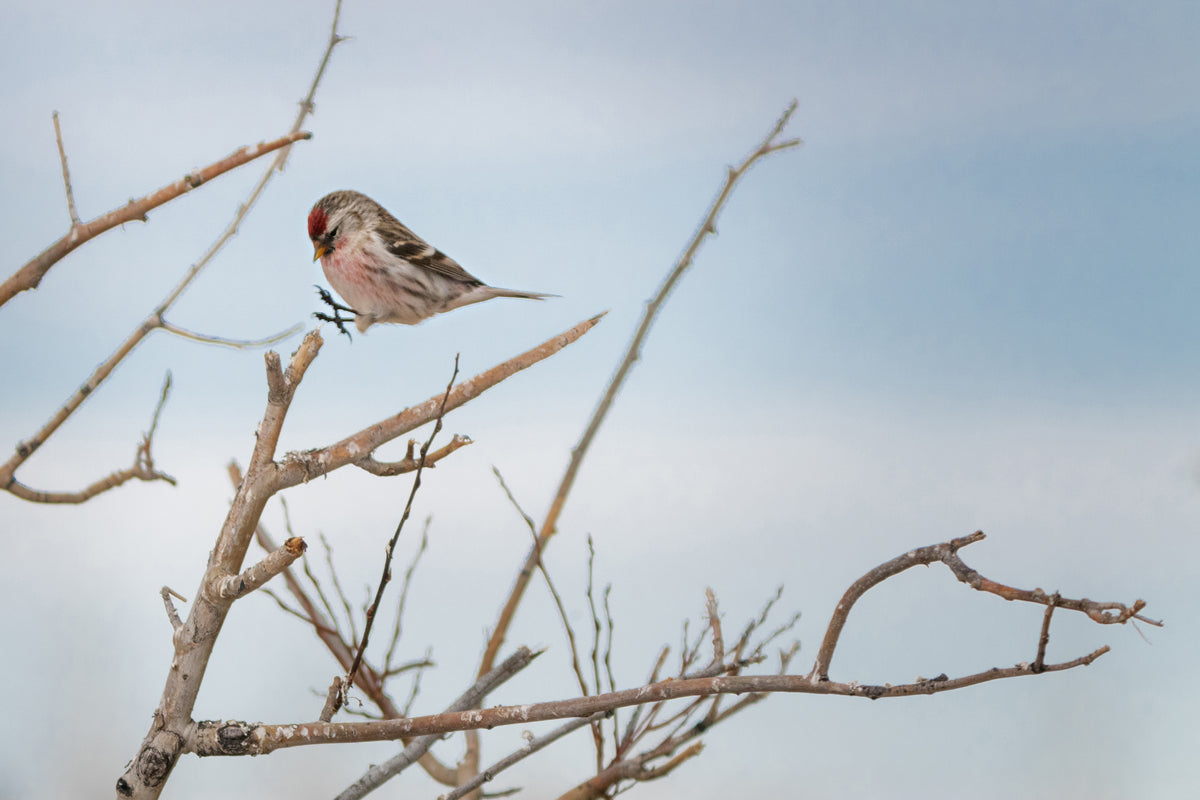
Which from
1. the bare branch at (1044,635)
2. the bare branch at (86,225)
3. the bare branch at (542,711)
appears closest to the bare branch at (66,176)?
the bare branch at (86,225)

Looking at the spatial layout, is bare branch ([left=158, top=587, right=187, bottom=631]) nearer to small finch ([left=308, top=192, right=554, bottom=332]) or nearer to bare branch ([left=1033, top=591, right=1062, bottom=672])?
small finch ([left=308, top=192, right=554, bottom=332])

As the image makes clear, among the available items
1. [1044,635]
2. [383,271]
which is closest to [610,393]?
[383,271]

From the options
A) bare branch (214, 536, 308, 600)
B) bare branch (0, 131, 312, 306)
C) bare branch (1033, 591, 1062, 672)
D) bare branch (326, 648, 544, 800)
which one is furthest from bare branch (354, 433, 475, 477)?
bare branch (1033, 591, 1062, 672)

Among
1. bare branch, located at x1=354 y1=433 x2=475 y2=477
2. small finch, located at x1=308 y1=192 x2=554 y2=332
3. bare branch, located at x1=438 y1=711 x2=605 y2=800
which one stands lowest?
bare branch, located at x1=438 y1=711 x2=605 y2=800

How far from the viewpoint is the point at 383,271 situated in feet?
5.45

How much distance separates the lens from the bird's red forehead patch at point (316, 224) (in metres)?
1.76

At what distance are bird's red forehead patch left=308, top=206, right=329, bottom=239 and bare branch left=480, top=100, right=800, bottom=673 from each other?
0.55 meters

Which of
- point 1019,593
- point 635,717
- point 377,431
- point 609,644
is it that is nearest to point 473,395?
point 377,431

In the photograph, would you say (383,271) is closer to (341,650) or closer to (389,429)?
(389,429)

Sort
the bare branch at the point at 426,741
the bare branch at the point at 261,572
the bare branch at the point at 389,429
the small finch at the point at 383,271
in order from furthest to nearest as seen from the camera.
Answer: the small finch at the point at 383,271 < the bare branch at the point at 426,741 < the bare branch at the point at 389,429 < the bare branch at the point at 261,572

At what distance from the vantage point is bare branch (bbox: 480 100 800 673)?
1724mm

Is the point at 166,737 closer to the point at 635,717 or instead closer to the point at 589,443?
the point at 635,717

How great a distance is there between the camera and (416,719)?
1.17 metres

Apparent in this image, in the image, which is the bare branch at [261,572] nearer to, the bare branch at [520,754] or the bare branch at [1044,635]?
the bare branch at [520,754]
